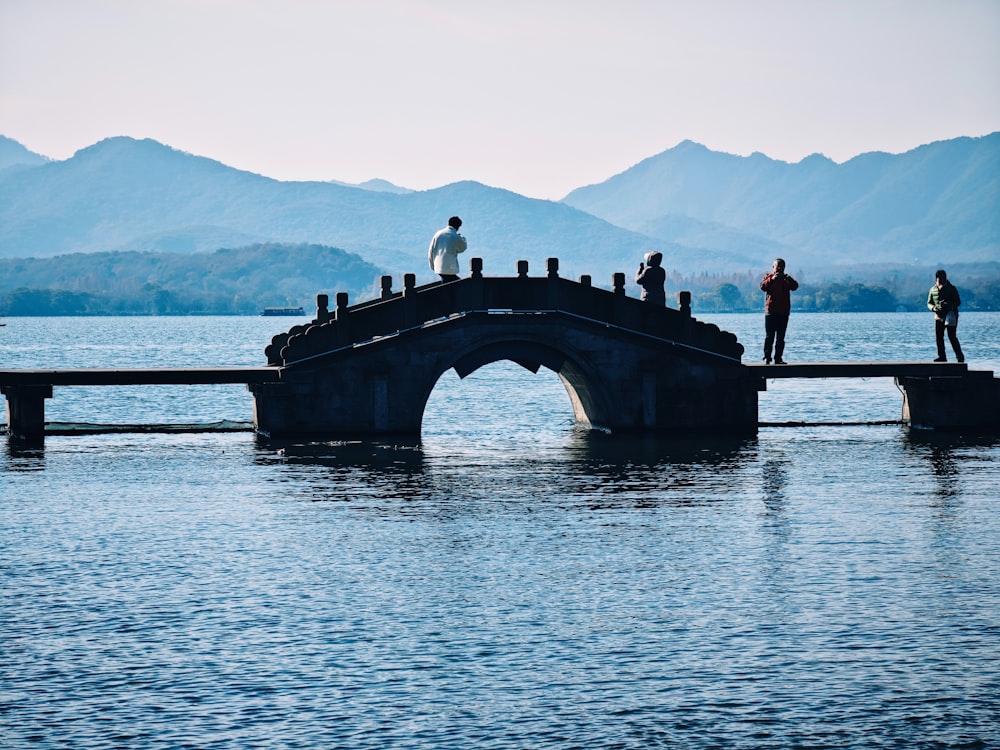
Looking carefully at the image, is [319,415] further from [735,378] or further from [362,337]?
[735,378]

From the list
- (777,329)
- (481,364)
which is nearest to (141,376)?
(481,364)

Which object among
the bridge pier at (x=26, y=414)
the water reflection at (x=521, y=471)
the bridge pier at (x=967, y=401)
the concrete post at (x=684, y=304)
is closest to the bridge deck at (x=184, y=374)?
the bridge pier at (x=26, y=414)

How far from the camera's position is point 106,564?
71.1 ft

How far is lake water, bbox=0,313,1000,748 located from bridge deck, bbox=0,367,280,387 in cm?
227

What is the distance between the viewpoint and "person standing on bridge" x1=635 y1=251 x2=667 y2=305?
38969mm

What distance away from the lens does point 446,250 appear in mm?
37281

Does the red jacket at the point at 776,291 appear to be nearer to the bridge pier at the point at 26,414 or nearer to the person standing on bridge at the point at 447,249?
the person standing on bridge at the point at 447,249

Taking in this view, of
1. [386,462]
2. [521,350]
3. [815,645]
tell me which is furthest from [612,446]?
[815,645]

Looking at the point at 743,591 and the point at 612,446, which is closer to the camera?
the point at 743,591

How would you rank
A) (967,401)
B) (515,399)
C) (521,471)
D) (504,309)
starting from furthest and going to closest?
(515,399) < (967,401) < (504,309) < (521,471)

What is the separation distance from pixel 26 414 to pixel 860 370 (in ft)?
69.4

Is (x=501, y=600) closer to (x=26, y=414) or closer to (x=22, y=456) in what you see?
(x=22, y=456)

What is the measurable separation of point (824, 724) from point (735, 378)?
81.5 ft

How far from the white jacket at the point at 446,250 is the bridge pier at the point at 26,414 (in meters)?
10.2
